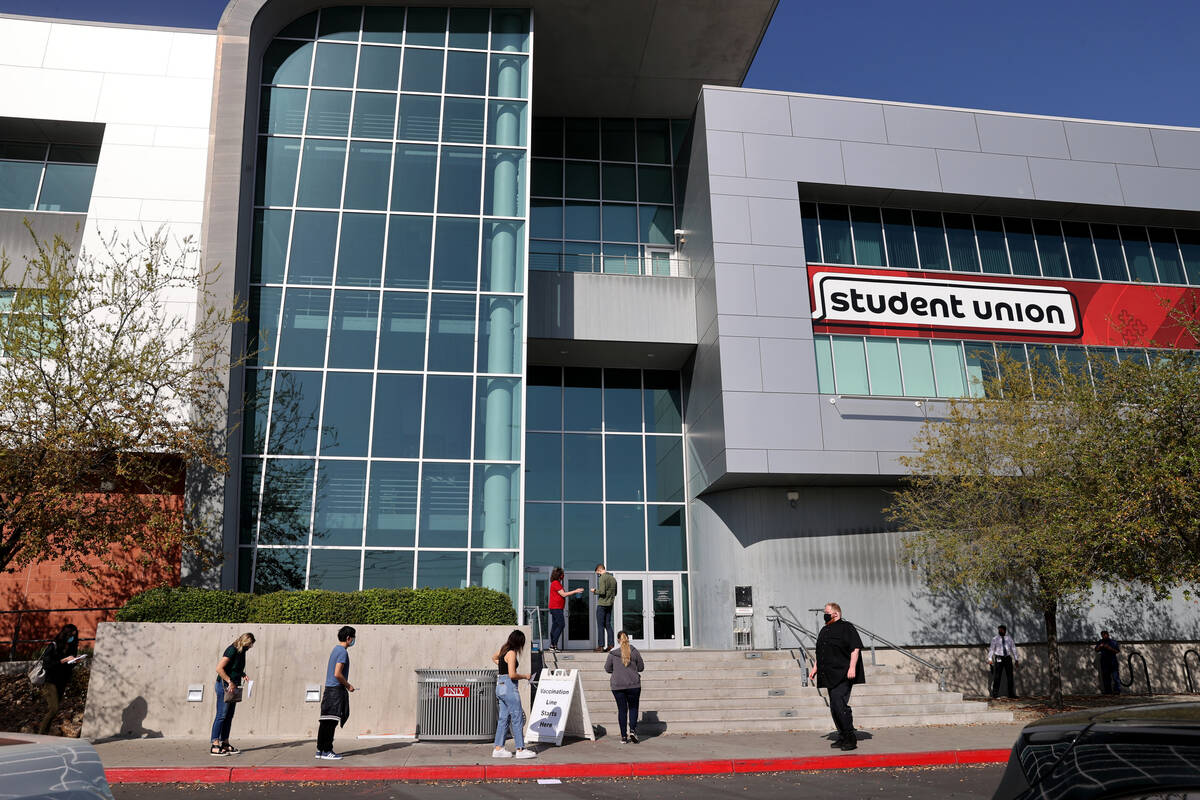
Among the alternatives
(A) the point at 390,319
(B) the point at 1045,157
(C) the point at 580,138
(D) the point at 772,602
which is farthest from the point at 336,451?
(B) the point at 1045,157

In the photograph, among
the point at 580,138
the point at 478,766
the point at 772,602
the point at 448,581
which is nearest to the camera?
the point at 478,766

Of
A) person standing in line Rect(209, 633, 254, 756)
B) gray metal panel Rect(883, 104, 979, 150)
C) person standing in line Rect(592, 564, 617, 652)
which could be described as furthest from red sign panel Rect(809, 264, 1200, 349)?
person standing in line Rect(209, 633, 254, 756)

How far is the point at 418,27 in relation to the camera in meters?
22.2

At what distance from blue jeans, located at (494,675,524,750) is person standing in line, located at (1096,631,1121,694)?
16.4 metres

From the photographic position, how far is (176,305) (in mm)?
18781

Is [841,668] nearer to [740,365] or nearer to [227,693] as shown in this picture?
[227,693]

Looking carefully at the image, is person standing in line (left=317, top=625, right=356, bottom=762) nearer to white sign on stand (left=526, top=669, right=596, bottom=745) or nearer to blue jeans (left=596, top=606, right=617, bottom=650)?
white sign on stand (left=526, top=669, right=596, bottom=745)

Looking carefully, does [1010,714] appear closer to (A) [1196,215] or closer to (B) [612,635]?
(B) [612,635]

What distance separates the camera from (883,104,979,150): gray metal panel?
2342cm

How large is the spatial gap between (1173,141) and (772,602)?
1832 centimetres

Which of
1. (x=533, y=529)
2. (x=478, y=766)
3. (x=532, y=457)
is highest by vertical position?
(x=532, y=457)

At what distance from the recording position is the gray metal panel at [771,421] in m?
20.4

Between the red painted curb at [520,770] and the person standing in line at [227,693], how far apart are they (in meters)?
1.10

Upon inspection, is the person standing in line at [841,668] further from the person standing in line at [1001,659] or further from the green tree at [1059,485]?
the person standing in line at [1001,659]
